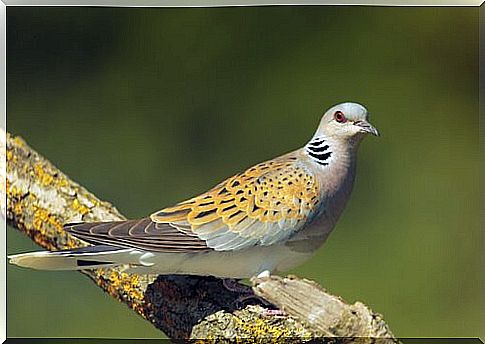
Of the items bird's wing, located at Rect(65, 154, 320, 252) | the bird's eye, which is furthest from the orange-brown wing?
the bird's eye

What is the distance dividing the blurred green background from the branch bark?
0.22m

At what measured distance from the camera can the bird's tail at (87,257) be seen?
118 inches

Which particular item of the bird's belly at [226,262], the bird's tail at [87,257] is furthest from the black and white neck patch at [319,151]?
the bird's tail at [87,257]

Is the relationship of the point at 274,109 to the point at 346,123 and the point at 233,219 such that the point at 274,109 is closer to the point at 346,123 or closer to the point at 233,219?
the point at 346,123

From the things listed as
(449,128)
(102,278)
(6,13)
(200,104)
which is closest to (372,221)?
(449,128)

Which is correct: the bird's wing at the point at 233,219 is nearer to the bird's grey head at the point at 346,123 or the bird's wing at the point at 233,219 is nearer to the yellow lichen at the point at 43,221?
the yellow lichen at the point at 43,221

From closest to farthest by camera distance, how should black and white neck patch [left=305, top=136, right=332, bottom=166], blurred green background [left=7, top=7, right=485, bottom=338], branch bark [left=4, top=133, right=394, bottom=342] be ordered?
1. branch bark [left=4, top=133, right=394, bottom=342]
2. black and white neck patch [left=305, top=136, right=332, bottom=166]
3. blurred green background [left=7, top=7, right=485, bottom=338]

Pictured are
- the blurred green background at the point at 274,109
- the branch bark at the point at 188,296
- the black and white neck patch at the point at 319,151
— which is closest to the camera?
the branch bark at the point at 188,296

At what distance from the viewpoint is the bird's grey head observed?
127 inches

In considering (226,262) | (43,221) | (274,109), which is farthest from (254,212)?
(43,221)

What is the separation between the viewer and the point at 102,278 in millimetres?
3094

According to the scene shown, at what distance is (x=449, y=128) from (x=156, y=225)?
3.65 ft

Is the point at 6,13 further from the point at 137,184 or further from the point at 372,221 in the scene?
the point at 372,221

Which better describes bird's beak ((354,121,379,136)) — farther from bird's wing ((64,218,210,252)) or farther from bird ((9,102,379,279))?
bird's wing ((64,218,210,252))
